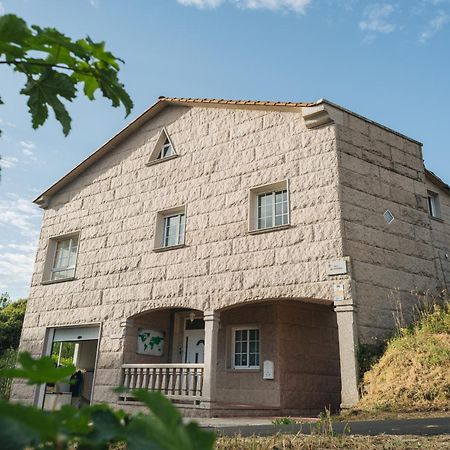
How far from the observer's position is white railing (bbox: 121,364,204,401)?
484 inches

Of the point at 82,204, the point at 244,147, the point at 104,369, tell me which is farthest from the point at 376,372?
the point at 82,204

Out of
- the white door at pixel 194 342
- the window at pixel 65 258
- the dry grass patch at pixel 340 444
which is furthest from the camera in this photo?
the window at pixel 65 258

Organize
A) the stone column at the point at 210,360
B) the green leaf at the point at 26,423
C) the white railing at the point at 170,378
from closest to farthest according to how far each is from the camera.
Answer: the green leaf at the point at 26,423 → the stone column at the point at 210,360 → the white railing at the point at 170,378

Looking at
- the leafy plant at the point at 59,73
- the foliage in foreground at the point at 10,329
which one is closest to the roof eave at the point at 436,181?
the leafy plant at the point at 59,73

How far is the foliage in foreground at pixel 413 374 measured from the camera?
841cm

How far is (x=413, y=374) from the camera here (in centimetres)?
891

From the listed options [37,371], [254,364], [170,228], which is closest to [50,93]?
[37,371]

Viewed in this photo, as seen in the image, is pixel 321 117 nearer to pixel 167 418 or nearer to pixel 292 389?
pixel 292 389

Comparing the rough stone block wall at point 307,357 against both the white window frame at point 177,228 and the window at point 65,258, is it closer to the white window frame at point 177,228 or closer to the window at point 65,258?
the white window frame at point 177,228

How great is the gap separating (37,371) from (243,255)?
37.6 ft

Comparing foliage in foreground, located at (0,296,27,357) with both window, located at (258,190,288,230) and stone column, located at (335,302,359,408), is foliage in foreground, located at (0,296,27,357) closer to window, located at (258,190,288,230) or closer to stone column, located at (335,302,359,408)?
window, located at (258,190,288,230)

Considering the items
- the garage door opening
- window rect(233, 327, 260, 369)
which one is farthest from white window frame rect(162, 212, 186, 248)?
the garage door opening

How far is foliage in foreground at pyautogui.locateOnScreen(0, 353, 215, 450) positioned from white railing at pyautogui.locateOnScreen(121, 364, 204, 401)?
1125 cm

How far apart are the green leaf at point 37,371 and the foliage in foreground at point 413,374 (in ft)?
27.3
